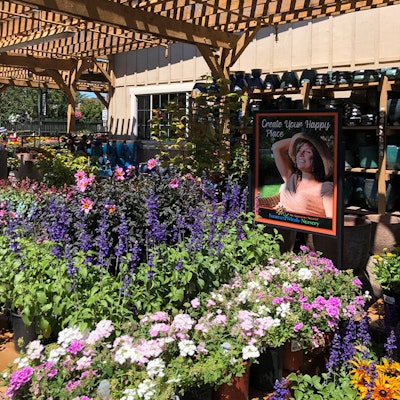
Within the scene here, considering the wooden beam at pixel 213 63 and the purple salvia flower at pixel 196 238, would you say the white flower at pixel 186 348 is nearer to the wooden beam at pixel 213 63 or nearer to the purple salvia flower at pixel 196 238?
the purple salvia flower at pixel 196 238

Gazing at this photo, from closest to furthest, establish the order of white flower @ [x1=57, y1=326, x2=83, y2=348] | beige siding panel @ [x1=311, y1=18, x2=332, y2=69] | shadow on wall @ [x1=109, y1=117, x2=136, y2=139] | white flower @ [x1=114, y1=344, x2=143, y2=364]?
white flower @ [x1=114, y1=344, x2=143, y2=364]
white flower @ [x1=57, y1=326, x2=83, y2=348]
beige siding panel @ [x1=311, y1=18, x2=332, y2=69]
shadow on wall @ [x1=109, y1=117, x2=136, y2=139]

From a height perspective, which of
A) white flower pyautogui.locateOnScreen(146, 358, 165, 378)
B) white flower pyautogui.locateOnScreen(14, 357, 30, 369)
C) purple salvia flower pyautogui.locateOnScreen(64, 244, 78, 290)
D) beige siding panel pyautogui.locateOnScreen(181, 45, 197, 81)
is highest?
beige siding panel pyautogui.locateOnScreen(181, 45, 197, 81)

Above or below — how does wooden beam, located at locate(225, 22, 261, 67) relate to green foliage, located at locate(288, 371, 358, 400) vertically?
above

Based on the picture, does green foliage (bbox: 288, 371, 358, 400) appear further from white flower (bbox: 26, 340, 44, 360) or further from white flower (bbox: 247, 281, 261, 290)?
white flower (bbox: 26, 340, 44, 360)

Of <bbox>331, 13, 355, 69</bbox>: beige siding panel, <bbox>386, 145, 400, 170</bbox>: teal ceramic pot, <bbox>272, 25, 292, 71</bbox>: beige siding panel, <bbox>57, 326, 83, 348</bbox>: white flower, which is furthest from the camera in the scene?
<bbox>272, 25, 292, 71</bbox>: beige siding panel

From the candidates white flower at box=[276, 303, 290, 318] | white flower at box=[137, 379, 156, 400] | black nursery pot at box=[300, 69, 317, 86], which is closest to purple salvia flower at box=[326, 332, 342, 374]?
white flower at box=[276, 303, 290, 318]

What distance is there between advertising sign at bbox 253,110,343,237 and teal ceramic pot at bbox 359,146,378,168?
2980mm

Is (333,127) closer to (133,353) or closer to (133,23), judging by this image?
(133,353)

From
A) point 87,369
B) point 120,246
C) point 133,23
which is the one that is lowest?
point 87,369

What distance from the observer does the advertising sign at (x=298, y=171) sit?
3277 millimetres

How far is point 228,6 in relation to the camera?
6.02 meters

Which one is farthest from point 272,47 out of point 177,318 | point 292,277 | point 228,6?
point 177,318

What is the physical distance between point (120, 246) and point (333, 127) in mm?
1644

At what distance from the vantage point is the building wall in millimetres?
6750
